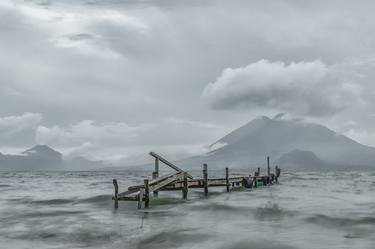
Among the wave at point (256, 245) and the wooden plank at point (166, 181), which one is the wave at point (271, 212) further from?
the wave at point (256, 245)

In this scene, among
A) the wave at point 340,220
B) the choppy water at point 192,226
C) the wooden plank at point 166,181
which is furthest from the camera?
the wooden plank at point 166,181

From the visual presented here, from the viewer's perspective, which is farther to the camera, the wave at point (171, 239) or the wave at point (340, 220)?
the wave at point (340, 220)

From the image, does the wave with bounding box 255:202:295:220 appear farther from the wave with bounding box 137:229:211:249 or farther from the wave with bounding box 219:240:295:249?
the wave with bounding box 219:240:295:249

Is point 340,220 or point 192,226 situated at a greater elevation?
point 192,226

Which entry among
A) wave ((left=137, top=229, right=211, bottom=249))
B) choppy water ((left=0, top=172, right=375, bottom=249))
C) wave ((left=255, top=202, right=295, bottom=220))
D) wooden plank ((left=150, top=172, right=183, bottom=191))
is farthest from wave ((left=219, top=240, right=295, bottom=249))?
wooden plank ((left=150, top=172, right=183, bottom=191))

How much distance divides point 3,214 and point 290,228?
67.5 feet

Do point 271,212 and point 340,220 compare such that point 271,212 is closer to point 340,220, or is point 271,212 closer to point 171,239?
point 340,220

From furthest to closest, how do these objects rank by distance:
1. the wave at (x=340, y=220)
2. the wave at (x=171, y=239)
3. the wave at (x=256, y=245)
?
the wave at (x=340, y=220) → the wave at (x=171, y=239) → the wave at (x=256, y=245)

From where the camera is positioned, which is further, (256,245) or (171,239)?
(171,239)

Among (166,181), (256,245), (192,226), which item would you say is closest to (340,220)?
(192,226)

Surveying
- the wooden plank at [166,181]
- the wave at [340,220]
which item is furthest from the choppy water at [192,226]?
the wooden plank at [166,181]

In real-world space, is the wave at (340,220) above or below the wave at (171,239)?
below

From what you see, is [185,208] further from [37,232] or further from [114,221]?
[37,232]

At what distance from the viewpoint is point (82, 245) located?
19.2 meters
